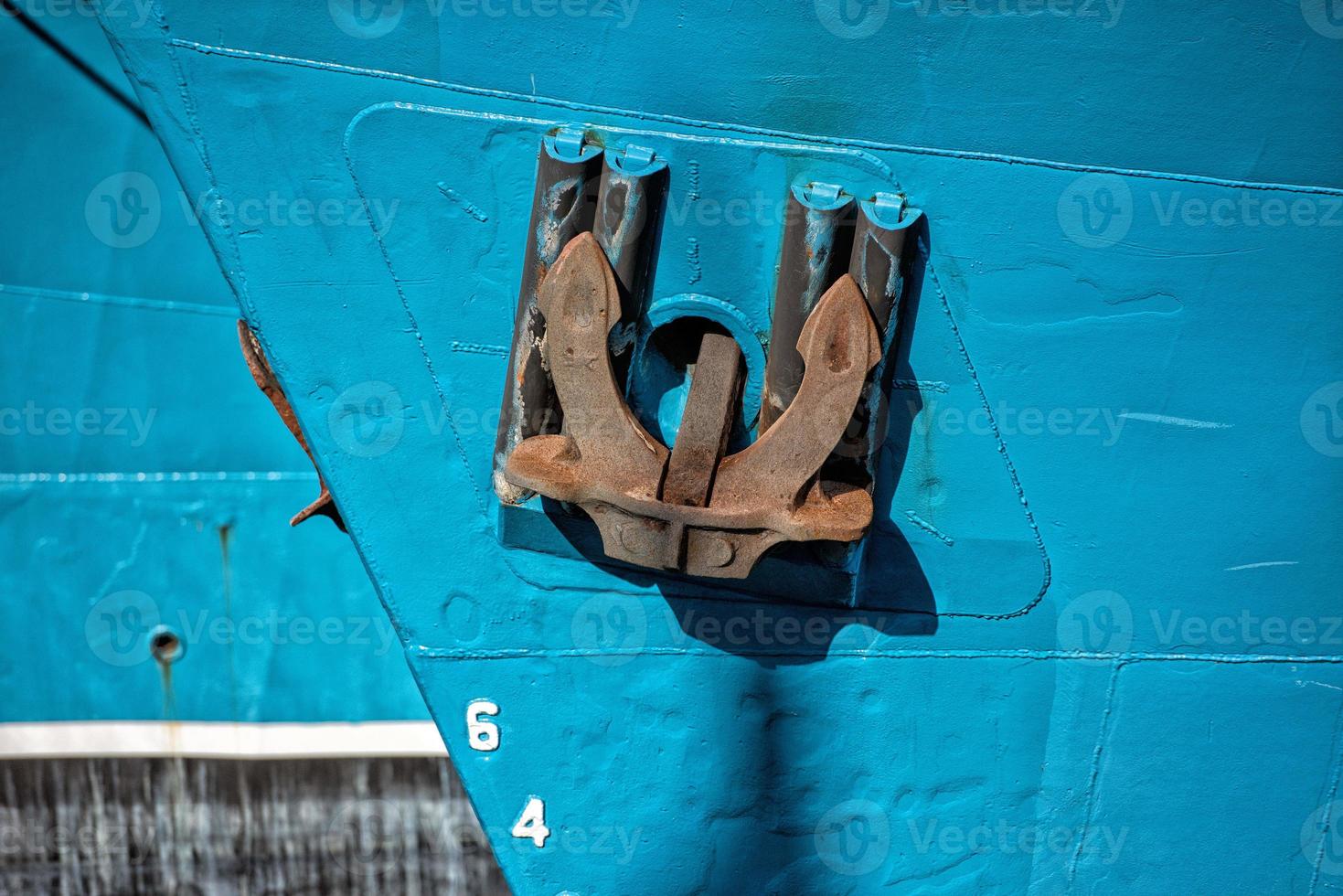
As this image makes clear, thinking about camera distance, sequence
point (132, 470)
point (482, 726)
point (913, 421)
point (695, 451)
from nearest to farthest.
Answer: point (695, 451) → point (913, 421) → point (482, 726) → point (132, 470)

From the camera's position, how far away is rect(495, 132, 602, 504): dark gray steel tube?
1798 mm

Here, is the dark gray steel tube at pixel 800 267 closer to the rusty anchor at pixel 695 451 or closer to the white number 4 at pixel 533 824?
the rusty anchor at pixel 695 451

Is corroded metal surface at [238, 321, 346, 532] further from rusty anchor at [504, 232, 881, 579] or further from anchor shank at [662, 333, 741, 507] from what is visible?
anchor shank at [662, 333, 741, 507]

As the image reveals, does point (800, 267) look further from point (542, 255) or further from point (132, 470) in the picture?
point (132, 470)

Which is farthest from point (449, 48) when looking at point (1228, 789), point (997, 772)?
point (1228, 789)

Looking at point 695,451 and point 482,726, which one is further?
point 482,726

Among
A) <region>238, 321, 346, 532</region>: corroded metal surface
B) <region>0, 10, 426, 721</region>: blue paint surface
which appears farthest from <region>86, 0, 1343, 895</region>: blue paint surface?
<region>0, 10, 426, 721</region>: blue paint surface

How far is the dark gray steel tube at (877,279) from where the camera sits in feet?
5.89

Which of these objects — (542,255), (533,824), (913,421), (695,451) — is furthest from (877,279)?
(533,824)

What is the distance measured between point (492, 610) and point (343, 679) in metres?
1.96

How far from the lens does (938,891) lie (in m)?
2.22

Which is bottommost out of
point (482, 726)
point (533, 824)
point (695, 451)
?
point (533, 824)

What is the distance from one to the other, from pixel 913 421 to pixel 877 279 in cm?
32

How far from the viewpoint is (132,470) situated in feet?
11.6
